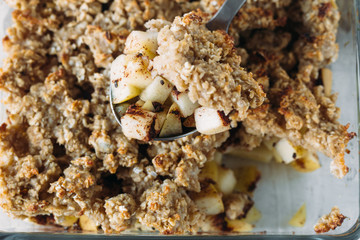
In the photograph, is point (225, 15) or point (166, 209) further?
point (225, 15)

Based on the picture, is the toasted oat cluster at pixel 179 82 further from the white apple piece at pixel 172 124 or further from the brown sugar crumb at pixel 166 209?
the brown sugar crumb at pixel 166 209

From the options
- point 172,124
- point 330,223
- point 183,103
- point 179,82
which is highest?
point 179,82

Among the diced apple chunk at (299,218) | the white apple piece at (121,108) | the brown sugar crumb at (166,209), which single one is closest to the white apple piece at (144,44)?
the white apple piece at (121,108)

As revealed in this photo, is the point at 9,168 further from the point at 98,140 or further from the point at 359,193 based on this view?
the point at 359,193

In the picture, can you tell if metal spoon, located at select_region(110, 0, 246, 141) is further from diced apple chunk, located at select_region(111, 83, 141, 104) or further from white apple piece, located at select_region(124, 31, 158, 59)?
diced apple chunk, located at select_region(111, 83, 141, 104)

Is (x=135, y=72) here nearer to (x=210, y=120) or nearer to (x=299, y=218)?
(x=210, y=120)

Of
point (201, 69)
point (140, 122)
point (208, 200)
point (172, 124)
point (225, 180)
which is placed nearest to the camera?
point (201, 69)

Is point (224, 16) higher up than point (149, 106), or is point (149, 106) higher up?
point (224, 16)

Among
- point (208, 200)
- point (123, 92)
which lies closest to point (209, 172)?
point (208, 200)
